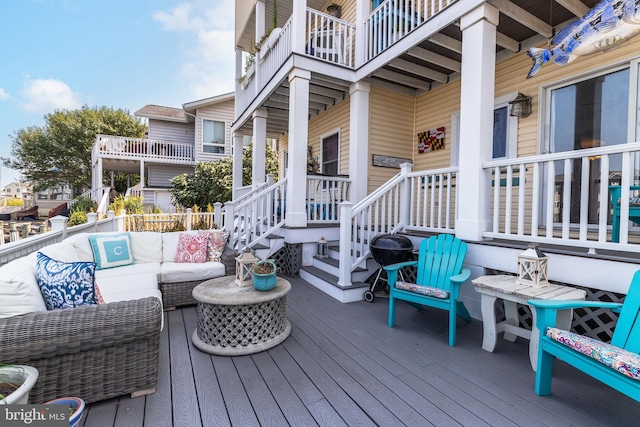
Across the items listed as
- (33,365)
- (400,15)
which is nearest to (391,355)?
(33,365)

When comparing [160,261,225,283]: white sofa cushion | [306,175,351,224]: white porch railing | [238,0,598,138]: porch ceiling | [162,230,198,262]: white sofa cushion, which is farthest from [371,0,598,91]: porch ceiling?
[162,230,198,262]: white sofa cushion

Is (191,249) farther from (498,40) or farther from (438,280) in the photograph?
(498,40)

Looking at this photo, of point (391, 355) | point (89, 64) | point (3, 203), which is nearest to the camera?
point (391, 355)

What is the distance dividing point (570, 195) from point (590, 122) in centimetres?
141

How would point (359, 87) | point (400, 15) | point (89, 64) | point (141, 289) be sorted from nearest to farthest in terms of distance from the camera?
point (141, 289) → point (400, 15) → point (359, 87) → point (89, 64)

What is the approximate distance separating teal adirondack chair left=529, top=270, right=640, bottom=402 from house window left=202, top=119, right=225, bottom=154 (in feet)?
52.4

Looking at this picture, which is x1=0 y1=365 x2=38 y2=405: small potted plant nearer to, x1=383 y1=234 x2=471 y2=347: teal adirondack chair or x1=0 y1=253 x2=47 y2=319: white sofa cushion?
x1=0 y1=253 x2=47 y2=319: white sofa cushion

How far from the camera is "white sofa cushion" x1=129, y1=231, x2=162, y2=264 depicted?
13.1ft

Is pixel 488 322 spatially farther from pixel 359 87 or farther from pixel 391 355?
pixel 359 87

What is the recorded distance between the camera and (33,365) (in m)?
1.69

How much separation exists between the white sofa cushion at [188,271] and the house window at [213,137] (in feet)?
42.4

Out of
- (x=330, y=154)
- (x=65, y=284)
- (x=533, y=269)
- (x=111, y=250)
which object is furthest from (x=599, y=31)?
(x=111, y=250)

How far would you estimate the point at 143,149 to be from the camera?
14617mm

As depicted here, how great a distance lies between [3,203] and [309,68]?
44244 millimetres
